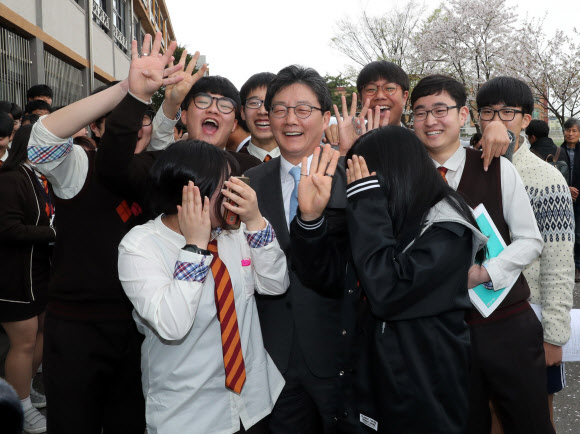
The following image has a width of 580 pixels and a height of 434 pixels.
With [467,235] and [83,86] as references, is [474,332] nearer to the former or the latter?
[467,235]

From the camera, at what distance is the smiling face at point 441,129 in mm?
2381

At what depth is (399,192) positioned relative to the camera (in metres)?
1.70

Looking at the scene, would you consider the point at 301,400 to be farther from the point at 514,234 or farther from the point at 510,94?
the point at 510,94

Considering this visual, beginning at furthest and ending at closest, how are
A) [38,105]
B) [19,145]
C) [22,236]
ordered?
[38,105] < [22,236] < [19,145]

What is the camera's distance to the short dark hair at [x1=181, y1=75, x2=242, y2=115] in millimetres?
2674

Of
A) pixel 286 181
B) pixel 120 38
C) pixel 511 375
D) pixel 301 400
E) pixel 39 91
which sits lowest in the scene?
pixel 301 400

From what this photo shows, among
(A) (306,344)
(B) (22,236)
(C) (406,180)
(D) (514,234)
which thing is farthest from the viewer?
(B) (22,236)

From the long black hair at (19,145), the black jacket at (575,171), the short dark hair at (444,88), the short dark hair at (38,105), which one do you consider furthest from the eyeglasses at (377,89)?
the black jacket at (575,171)

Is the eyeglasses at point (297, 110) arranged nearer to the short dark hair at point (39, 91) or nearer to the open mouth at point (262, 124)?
the open mouth at point (262, 124)

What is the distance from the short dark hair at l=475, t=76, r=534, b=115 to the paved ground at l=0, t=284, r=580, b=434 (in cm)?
216

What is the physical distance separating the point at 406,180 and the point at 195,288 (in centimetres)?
81

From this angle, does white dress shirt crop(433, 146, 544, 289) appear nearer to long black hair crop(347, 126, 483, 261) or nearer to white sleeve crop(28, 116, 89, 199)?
long black hair crop(347, 126, 483, 261)

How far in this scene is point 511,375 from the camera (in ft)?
6.88

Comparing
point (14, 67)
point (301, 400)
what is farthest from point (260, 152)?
point (14, 67)
